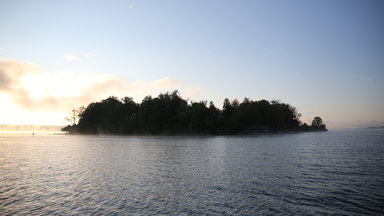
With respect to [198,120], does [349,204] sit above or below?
below

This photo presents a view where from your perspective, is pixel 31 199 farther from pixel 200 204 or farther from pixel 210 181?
pixel 210 181

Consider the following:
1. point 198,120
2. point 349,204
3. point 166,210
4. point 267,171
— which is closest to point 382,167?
point 267,171

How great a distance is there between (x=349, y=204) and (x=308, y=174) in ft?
40.2

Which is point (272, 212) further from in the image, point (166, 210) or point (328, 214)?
point (166, 210)

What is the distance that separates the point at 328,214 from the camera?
1670 centimetres

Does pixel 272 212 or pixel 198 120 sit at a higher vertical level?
pixel 198 120

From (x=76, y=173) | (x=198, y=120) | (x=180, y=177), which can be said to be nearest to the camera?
(x=180, y=177)

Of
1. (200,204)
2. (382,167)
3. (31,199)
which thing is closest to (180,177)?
(200,204)

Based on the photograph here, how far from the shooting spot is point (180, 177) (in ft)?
97.6

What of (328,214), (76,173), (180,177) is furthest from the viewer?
(76,173)

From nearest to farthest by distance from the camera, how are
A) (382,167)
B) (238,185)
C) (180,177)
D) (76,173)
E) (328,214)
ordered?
(328,214), (238,185), (180,177), (76,173), (382,167)

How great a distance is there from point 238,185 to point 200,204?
7262 mm

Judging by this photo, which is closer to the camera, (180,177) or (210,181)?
(210,181)

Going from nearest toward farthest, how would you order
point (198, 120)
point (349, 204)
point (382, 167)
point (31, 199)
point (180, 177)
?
point (349, 204), point (31, 199), point (180, 177), point (382, 167), point (198, 120)
